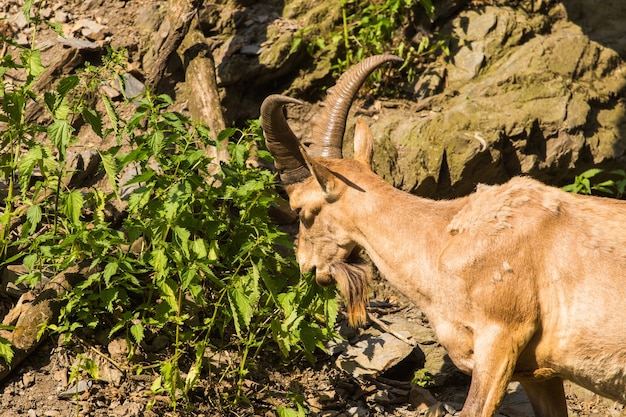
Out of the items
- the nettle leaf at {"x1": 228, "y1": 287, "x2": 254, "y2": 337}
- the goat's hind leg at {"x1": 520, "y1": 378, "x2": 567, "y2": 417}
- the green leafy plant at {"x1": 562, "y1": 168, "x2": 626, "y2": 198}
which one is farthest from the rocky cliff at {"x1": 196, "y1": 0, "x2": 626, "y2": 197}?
the nettle leaf at {"x1": 228, "y1": 287, "x2": 254, "y2": 337}

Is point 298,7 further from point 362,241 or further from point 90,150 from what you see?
point 362,241

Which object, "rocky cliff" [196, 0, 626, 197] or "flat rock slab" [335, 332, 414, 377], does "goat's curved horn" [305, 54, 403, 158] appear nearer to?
"flat rock slab" [335, 332, 414, 377]

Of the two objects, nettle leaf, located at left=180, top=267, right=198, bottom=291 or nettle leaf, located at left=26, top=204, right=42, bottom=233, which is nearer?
nettle leaf, located at left=180, top=267, right=198, bottom=291

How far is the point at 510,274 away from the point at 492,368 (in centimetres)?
62

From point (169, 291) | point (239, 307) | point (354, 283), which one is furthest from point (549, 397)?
point (169, 291)

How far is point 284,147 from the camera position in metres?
6.04

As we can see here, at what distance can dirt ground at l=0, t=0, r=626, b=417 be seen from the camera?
605cm

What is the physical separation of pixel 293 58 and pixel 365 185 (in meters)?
3.85

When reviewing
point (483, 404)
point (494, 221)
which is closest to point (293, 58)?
point (494, 221)

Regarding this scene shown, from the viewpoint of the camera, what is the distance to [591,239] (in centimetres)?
530

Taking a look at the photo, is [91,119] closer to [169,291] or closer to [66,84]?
[66,84]

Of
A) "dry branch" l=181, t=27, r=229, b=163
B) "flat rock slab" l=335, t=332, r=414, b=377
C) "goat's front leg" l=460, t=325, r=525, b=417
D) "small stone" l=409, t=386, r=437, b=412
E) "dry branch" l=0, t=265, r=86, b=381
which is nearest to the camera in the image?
"goat's front leg" l=460, t=325, r=525, b=417

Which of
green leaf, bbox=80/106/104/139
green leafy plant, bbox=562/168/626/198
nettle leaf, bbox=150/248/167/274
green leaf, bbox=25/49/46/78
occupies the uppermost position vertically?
green leaf, bbox=25/49/46/78

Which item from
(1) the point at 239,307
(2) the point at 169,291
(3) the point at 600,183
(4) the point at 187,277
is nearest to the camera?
(4) the point at 187,277
